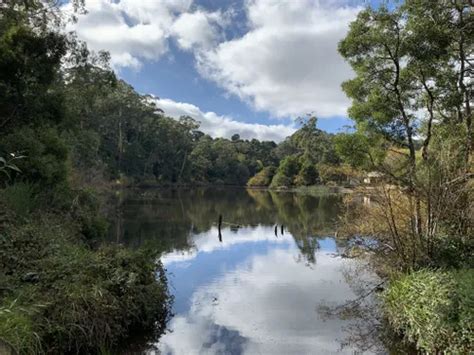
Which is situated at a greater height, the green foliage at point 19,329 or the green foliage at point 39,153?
the green foliage at point 39,153

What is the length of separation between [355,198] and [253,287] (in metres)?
3.49

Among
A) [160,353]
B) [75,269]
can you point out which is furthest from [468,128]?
[75,269]

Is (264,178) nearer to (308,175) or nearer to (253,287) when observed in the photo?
(308,175)

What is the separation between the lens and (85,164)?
2661 cm

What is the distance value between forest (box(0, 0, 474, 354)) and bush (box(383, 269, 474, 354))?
2 cm

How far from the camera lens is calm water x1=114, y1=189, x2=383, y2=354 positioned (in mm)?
6992

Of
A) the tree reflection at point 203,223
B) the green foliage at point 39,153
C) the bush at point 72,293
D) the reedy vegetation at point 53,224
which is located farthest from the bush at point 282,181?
the bush at point 72,293

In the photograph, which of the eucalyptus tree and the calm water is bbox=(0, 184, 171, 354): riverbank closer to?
the calm water

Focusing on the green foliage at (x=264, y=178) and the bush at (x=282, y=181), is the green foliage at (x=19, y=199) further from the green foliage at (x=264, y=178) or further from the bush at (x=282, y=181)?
the green foliage at (x=264, y=178)

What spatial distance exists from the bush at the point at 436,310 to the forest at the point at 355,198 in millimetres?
20

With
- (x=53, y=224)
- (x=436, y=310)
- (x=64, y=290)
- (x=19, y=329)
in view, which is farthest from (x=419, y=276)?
(x=53, y=224)

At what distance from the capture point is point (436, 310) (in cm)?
534

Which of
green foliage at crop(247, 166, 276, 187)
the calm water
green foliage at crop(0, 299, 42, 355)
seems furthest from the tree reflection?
green foliage at crop(247, 166, 276, 187)

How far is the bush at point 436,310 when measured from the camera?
4.96m
